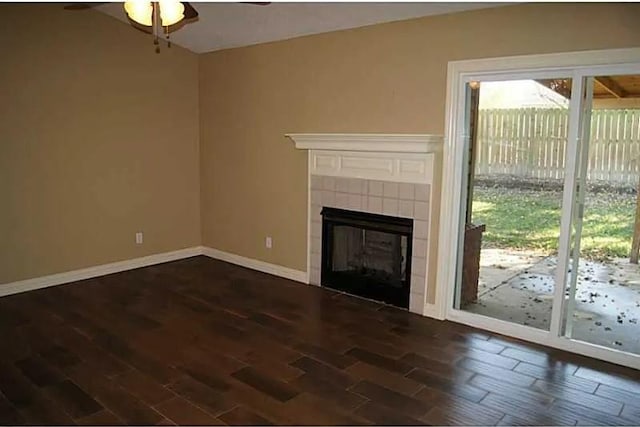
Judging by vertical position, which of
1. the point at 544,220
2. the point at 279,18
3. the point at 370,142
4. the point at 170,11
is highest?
the point at 279,18

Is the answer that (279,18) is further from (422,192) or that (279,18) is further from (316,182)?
(422,192)

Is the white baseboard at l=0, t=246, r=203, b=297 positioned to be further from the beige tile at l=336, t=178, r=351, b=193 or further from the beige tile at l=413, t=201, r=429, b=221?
the beige tile at l=413, t=201, r=429, b=221

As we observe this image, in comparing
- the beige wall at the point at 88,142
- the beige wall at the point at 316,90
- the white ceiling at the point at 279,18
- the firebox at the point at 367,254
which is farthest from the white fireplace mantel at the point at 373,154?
the beige wall at the point at 88,142

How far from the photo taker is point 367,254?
15.5 feet

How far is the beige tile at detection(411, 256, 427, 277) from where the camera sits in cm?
424

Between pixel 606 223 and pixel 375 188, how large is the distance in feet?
5.93

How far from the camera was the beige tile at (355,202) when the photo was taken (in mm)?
4625

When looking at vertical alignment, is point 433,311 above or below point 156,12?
below

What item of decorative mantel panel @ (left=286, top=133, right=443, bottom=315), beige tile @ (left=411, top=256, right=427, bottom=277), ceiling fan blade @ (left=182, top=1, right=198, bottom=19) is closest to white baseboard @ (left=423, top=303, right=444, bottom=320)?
decorative mantel panel @ (left=286, top=133, right=443, bottom=315)

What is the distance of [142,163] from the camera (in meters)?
5.52

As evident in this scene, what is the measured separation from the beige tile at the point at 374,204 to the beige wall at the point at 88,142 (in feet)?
8.14

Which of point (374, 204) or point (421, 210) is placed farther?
point (374, 204)

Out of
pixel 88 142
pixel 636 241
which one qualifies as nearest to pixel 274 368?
pixel 636 241

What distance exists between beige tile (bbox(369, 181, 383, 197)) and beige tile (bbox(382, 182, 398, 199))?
33 millimetres
